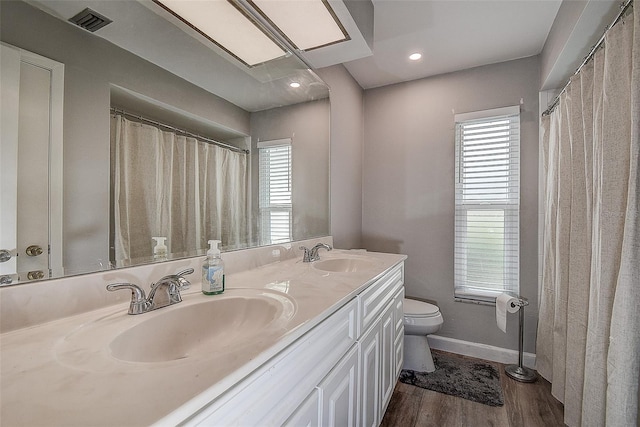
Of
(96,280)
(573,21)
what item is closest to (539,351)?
(573,21)

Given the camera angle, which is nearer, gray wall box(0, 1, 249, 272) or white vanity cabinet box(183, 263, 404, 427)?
white vanity cabinet box(183, 263, 404, 427)

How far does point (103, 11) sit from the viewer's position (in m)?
0.83

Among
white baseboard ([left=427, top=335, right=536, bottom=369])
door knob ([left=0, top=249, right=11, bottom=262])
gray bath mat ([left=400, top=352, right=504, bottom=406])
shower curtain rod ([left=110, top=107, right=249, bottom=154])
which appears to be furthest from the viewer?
white baseboard ([left=427, top=335, right=536, bottom=369])

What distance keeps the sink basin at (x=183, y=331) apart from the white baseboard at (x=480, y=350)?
6.63ft

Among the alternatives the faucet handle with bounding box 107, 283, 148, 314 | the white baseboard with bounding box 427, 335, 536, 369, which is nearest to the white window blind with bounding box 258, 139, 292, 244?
the faucet handle with bounding box 107, 283, 148, 314

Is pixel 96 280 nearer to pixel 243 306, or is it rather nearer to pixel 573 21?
pixel 243 306

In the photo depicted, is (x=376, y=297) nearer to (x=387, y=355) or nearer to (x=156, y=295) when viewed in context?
(x=387, y=355)

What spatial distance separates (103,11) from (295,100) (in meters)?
1.09

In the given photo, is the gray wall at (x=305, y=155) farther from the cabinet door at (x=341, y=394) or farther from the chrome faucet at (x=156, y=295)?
the cabinet door at (x=341, y=394)

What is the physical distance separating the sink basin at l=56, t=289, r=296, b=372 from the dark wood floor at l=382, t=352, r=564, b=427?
1.23 meters

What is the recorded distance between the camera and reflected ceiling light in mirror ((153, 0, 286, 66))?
105cm

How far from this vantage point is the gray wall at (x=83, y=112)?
2.35ft

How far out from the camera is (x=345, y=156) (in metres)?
2.35

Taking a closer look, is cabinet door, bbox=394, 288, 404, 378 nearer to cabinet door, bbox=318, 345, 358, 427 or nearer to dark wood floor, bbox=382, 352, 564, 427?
dark wood floor, bbox=382, 352, 564, 427
